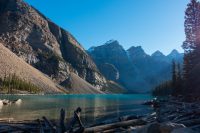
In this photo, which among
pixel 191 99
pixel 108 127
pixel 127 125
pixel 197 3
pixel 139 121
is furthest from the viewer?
pixel 197 3

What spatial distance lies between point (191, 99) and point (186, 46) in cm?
2291

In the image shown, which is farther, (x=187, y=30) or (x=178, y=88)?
(x=178, y=88)

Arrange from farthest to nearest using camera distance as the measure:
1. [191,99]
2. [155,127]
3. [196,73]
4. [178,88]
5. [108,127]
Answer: [178,88], [191,99], [196,73], [108,127], [155,127]

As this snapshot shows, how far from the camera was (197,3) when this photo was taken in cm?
7469

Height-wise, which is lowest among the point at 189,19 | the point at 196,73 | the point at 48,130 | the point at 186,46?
the point at 48,130

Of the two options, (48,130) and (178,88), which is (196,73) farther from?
(178,88)

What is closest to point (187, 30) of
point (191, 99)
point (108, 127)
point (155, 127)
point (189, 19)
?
point (189, 19)

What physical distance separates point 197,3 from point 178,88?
32337 millimetres

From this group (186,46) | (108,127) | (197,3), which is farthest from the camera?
(186,46)

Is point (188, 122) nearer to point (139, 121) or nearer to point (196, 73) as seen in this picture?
point (139, 121)

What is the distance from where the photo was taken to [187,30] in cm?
7731

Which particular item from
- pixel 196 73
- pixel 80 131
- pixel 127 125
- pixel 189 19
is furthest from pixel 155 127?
pixel 189 19

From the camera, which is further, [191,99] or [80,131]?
[191,99]

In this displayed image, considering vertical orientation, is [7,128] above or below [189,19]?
below
